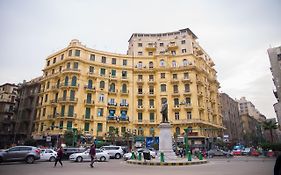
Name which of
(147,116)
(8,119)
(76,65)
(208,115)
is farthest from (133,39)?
(8,119)

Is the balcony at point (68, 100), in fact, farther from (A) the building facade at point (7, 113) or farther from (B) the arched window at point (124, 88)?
(A) the building facade at point (7, 113)

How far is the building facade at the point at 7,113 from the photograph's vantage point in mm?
55275

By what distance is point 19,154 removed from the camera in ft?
63.6

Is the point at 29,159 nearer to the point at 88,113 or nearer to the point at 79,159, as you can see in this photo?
the point at 79,159

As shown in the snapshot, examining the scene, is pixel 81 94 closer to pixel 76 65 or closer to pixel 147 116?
pixel 76 65

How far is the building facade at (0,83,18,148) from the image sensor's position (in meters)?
55.3

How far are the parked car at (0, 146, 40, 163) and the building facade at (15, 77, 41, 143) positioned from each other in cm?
3420

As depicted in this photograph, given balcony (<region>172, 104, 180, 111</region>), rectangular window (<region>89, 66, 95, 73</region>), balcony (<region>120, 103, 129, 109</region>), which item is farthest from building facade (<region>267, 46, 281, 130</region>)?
rectangular window (<region>89, 66, 95, 73</region>)

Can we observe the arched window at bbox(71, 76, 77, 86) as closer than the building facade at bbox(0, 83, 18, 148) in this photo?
Yes

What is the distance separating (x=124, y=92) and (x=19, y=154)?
3275cm

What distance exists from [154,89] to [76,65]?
19.4 meters

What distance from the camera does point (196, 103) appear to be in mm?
47844

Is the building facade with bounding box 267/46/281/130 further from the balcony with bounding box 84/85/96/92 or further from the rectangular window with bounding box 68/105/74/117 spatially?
the rectangular window with bounding box 68/105/74/117

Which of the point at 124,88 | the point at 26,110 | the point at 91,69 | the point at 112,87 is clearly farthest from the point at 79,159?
the point at 26,110
